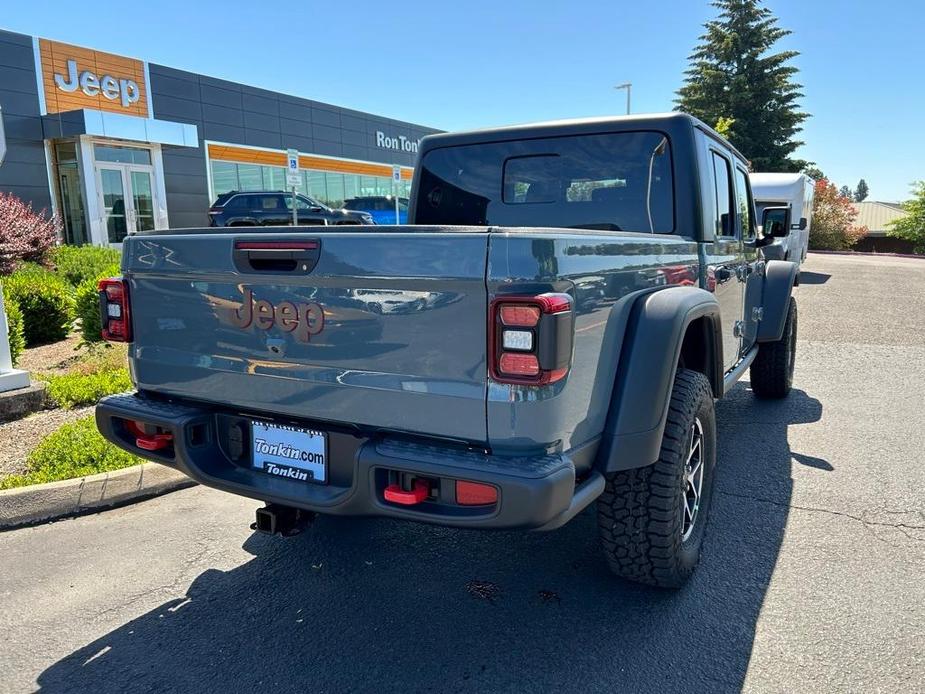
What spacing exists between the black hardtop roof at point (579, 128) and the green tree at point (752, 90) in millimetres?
38625

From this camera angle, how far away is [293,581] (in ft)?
10.2

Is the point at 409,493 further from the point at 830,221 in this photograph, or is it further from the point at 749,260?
the point at 830,221

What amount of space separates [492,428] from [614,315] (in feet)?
2.30

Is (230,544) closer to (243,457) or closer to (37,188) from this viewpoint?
(243,457)

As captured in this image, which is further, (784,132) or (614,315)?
(784,132)

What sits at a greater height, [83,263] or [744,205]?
[744,205]

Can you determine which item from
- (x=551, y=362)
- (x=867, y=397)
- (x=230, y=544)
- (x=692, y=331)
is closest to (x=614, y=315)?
(x=551, y=362)

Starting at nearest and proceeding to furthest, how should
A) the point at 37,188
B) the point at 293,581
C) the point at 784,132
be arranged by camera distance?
the point at 293,581 < the point at 37,188 < the point at 784,132

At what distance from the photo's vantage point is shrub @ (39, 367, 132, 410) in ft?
18.1

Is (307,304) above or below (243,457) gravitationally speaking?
above

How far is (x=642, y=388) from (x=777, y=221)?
323 centimetres

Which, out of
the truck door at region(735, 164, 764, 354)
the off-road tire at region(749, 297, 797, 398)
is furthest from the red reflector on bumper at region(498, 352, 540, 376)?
the off-road tire at region(749, 297, 797, 398)

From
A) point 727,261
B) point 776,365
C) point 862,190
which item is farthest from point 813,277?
point 862,190

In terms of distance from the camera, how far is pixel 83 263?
11594mm
